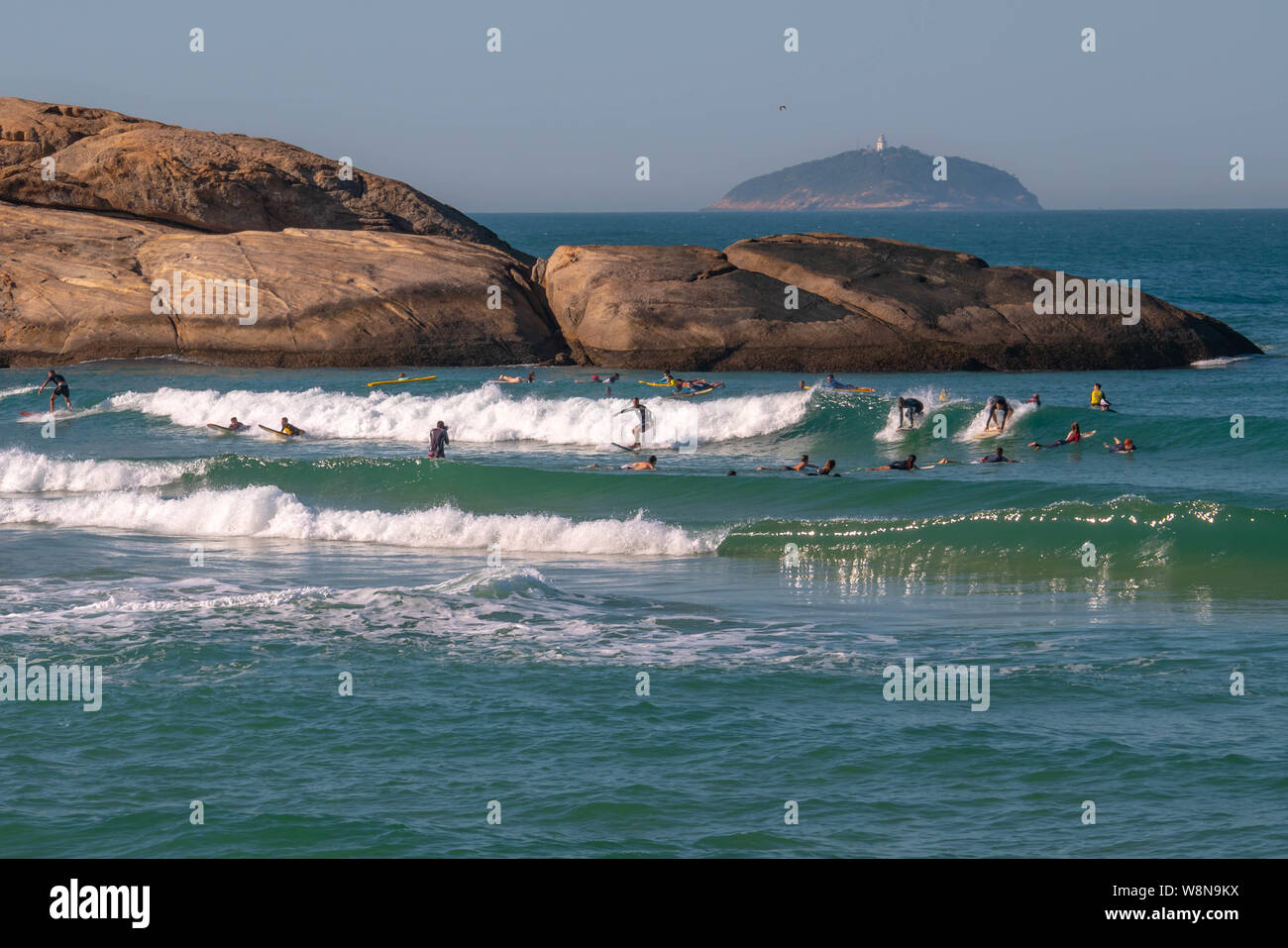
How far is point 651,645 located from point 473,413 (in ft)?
70.8

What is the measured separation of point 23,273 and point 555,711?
33891mm

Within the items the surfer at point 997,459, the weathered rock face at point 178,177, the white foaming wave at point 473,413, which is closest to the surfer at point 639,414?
the white foaming wave at point 473,413

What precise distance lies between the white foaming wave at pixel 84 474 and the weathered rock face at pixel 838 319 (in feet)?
53.3

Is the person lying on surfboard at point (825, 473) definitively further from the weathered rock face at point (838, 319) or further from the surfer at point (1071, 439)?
Result: the weathered rock face at point (838, 319)

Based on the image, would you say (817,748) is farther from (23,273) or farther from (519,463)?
(23,273)

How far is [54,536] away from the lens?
21.0 meters

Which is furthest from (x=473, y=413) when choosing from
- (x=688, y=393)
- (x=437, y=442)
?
(x=437, y=442)

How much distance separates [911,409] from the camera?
31859 millimetres

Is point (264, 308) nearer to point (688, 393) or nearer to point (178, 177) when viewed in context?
point (178, 177)

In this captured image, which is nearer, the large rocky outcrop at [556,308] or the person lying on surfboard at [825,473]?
the person lying on surfboard at [825,473]

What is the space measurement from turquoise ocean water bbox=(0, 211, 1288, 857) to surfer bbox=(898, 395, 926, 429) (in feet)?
2.77

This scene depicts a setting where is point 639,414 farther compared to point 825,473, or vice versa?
point 639,414

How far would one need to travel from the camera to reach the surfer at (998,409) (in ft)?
102
